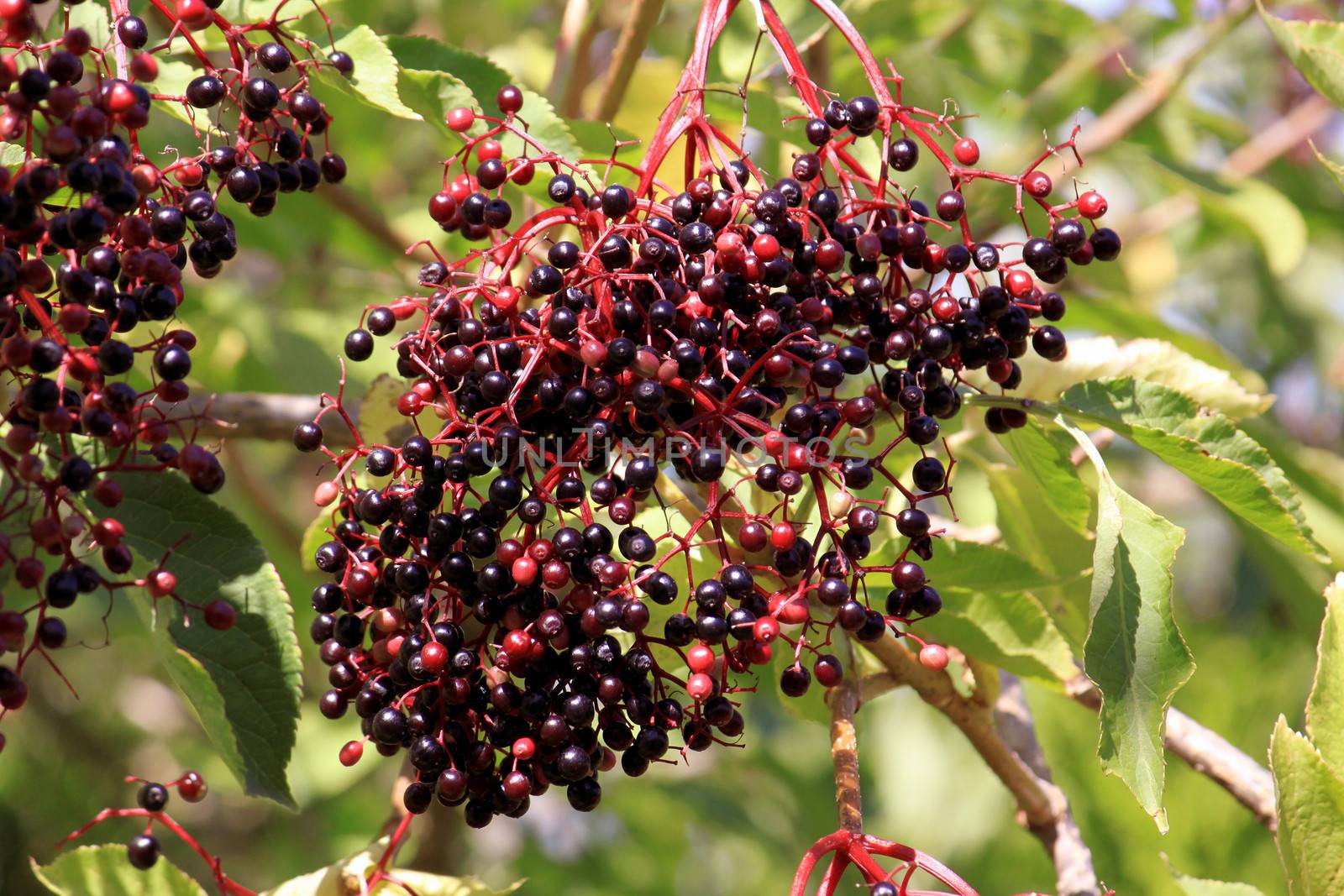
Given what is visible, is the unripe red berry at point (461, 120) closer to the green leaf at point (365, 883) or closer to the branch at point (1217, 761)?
the green leaf at point (365, 883)

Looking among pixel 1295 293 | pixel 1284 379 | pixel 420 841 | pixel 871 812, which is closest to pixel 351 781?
pixel 420 841

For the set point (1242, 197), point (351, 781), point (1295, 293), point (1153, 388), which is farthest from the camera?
point (1295, 293)

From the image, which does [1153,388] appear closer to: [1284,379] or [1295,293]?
[1284,379]

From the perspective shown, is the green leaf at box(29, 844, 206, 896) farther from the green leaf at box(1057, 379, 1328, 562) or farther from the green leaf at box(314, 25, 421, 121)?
the green leaf at box(1057, 379, 1328, 562)

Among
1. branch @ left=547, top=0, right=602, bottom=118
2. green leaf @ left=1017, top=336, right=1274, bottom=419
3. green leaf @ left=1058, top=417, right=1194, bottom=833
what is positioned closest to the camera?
green leaf @ left=1058, top=417, right=1194, bottom=833

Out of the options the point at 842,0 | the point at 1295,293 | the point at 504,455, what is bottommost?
the point at 504,455

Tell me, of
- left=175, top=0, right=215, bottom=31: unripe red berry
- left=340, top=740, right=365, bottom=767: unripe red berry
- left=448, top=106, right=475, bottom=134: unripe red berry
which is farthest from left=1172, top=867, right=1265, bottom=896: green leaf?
left=175, top=0, right=215, bottom=31: unripe red berry
